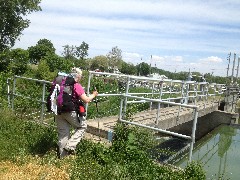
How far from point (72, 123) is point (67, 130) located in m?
0.21

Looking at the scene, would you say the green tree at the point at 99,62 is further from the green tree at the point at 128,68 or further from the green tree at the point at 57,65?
the green tree at the point at 57,65

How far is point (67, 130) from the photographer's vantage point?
6070mm

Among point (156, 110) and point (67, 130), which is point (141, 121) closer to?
point (156, 110)

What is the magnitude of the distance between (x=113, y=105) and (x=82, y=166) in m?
8.24

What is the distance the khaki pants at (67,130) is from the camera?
19.3ft

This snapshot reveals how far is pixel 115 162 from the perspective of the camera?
5.88 metres

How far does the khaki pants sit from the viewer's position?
19.3ft

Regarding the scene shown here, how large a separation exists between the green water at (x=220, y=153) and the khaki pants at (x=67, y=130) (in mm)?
3871

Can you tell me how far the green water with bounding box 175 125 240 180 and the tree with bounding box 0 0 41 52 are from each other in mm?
20521

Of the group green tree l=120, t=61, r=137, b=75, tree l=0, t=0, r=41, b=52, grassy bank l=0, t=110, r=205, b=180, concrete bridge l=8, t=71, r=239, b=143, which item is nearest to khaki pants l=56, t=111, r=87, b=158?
grassy bank l=0, t=110, r=205, b=180

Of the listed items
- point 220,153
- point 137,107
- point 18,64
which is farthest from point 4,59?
point 220,153

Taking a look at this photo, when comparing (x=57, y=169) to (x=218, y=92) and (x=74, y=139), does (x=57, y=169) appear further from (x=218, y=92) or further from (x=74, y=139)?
(x=218, y=92)

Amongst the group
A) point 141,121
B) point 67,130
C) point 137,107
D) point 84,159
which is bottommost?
point 84,159

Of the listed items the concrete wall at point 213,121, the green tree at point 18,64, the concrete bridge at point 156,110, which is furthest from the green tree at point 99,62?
the concrete bridge at point 156,110
